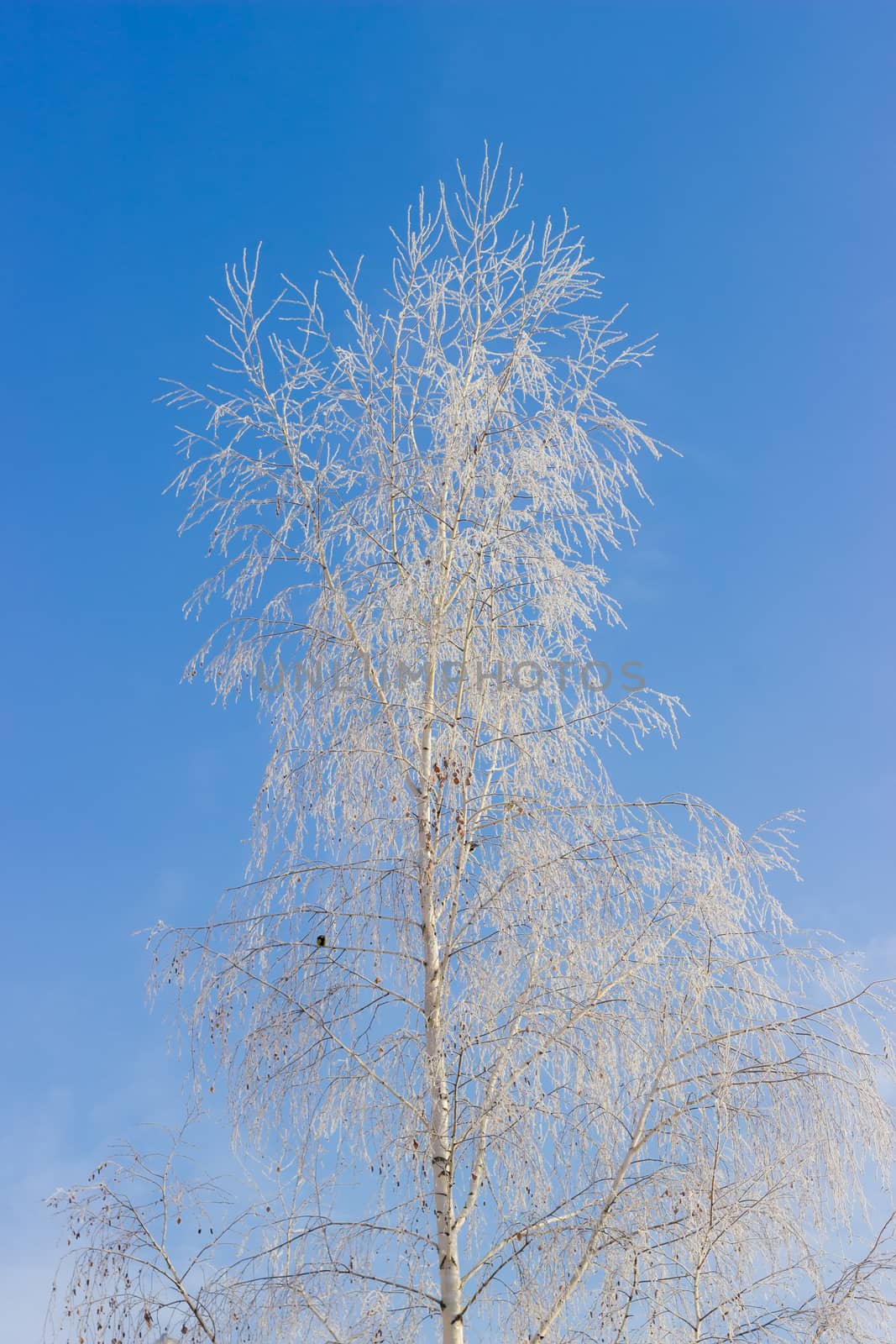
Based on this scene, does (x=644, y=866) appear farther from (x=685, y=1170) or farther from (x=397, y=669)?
(x=397, y=669)

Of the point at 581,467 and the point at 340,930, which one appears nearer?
the point at 340,930

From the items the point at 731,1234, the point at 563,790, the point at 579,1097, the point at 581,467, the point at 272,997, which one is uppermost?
the point at 581,467

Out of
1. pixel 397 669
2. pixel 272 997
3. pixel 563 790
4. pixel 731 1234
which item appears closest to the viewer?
pixel 731 1234

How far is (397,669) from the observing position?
5660mm

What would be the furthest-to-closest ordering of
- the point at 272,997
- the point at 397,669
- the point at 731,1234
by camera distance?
the point at 397,669 → the point at 272,997 → the point at 731,1234

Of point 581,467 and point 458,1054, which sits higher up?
point 581,467

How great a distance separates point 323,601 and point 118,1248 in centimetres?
284

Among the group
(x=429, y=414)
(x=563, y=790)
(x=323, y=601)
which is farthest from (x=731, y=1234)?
(x=429, y=414)

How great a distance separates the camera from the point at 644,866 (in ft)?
16.0

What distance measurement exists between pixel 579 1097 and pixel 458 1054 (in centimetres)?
48

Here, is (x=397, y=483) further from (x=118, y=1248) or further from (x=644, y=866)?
(x=118, y=1248)

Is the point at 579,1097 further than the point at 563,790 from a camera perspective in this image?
No

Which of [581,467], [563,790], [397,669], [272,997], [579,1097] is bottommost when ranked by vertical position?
[579,1097]

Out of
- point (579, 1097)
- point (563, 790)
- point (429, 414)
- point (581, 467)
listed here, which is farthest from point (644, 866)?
point (429, 414)
